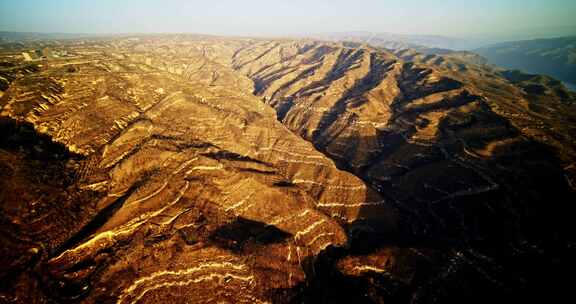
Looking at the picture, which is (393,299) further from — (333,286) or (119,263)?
(119,263)

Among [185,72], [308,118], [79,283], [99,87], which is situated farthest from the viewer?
[185,72]

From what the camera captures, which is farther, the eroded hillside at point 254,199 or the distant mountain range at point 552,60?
the distant mountain range at point 552,60

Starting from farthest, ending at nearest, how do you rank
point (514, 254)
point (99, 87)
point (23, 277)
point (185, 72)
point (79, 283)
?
1. point (185, 72)
2. point (99, 87)
3. point (514, 254)
4. point (79, 283)
5. point (23, 277)

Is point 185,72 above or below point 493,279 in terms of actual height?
above

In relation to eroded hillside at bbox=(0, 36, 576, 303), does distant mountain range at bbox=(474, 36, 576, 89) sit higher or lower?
higher

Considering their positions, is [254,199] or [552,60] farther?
[552,60]

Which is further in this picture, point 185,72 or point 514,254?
point 185,72

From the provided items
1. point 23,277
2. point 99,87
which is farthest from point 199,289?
point 99,87

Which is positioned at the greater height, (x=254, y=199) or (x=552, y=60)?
(x=552, y=60)

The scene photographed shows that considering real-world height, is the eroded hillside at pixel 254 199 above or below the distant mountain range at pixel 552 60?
below

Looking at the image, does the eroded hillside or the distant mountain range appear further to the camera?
the distant mountain range

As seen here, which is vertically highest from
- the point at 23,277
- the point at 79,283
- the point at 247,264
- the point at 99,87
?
the point at 99,87
